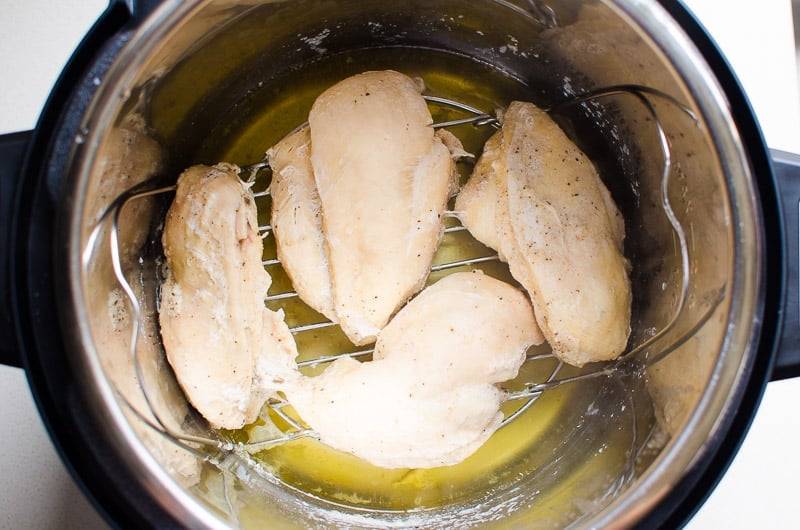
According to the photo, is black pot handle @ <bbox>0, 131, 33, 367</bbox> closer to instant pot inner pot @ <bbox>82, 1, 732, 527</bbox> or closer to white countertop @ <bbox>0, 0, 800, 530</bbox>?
instant pot inner pot @ <bbox>82, 1, 732, 527</bbox>

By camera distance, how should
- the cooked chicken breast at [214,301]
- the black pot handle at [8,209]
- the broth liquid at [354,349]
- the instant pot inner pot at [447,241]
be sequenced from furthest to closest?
1. the broth liquid at [354,349]
2. the cooked chicken breast at [214,301]
3. the instant pot inner pot at [447,241]
4. the black pot handle at [8,209]

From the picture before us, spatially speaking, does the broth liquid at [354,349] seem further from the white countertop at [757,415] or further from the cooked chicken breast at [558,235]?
the white countertop at [757,415]

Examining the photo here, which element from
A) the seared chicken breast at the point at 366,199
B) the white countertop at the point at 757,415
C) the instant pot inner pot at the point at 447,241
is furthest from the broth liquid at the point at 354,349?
the white countertop at the point at 757,415

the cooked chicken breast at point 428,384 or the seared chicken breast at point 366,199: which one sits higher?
the seared chicken breast at point 366,199

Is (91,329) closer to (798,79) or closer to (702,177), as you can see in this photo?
(702,177)

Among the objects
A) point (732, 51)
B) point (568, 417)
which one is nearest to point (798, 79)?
point (732, 51)

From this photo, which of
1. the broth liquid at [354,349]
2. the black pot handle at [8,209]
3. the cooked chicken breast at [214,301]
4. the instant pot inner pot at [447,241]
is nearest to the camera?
the black pot handle at [8,209]

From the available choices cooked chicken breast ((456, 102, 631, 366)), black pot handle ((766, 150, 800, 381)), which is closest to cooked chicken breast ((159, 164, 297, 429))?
cooked chicken breast ((456, 102, 631, 366))
